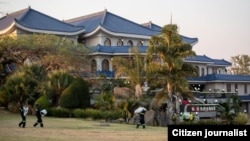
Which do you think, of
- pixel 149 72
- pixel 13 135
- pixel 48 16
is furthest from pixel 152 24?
pixel 13 135

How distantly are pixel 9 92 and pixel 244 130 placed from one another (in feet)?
72.1

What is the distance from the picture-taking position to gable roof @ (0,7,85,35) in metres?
39.2

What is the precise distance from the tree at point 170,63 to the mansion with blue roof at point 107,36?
515 inches

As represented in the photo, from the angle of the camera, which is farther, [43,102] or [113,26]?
[113,26]

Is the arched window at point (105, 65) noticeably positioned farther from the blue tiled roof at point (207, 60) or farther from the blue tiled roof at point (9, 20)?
the blue tiled roof at point (9, 20)

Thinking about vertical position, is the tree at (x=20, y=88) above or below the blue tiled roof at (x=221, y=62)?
below

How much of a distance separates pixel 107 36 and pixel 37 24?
26.7 ft

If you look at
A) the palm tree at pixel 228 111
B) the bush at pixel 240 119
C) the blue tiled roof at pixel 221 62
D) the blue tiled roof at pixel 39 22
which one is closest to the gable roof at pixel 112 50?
the blue tiled roof at pixel 39 22

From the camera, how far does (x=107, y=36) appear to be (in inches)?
1762

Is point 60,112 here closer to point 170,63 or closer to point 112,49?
point 170,63

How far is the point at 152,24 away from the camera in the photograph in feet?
183

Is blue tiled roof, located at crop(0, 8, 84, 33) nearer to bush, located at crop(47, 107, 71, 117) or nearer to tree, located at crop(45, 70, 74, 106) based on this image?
tree, located at crop(45, 70, 74, 106)

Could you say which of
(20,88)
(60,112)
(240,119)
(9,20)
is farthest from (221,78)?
(20,88)

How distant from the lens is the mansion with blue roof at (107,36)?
4059 centimetres
